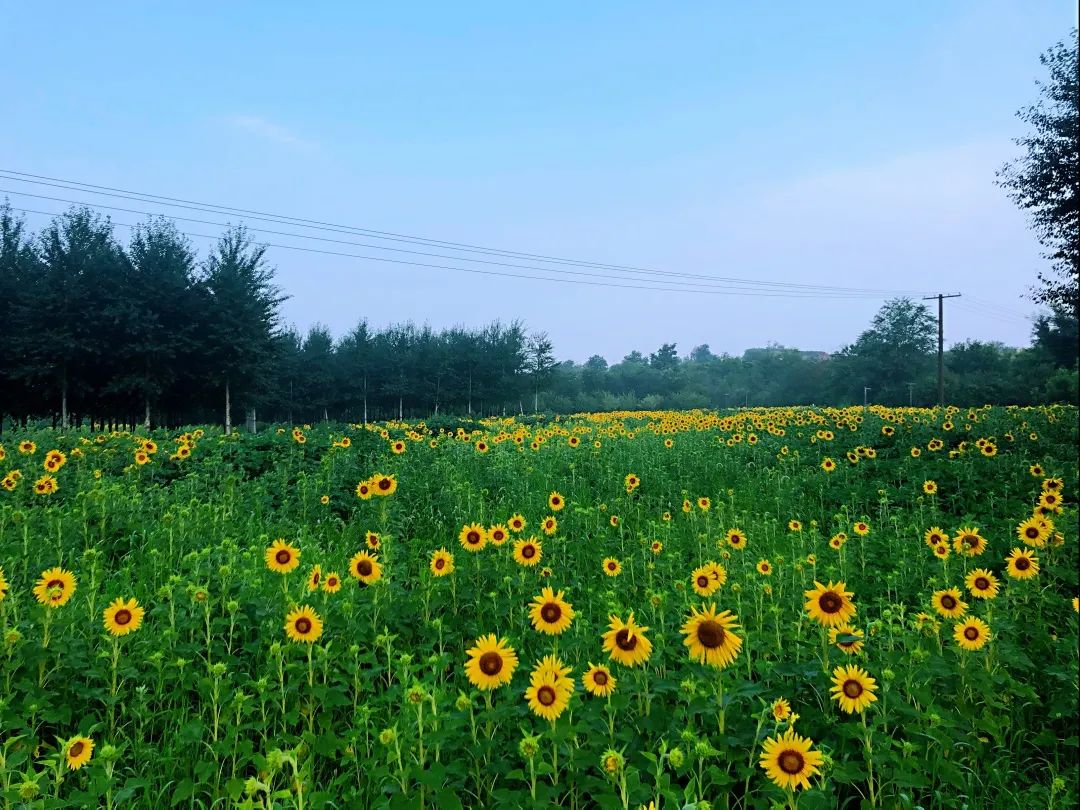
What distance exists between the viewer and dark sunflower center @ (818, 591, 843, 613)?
2.43 metres

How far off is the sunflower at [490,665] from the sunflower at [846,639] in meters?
1.23

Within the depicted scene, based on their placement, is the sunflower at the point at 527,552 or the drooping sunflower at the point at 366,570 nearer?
the drooping sunflower at the point at 366,570

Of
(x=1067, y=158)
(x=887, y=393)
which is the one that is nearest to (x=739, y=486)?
(x=1067, y=158)

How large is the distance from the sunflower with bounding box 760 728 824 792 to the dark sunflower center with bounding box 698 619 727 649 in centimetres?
36

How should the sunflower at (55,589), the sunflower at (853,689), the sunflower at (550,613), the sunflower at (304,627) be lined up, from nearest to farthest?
1. the sunflower at (853,689)
2. the sunflower at (550,613)
3. the sunflower at (304,627)
4. the sunflower at (55,589)

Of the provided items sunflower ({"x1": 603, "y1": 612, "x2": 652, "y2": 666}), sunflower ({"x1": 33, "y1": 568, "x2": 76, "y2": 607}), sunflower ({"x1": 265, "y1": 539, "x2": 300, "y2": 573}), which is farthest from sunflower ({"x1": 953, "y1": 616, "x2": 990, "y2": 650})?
sunflower ({"x1": 33, "y1": 568, "x2": 76, "y2": 607})

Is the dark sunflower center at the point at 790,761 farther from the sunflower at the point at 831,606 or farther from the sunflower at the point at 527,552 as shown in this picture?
the sunflower at the point at 527,552

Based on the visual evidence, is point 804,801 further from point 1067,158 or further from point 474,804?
point 1067,158

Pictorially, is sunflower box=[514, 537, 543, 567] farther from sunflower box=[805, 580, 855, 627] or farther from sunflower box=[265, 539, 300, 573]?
sunflower box=[805, 580, 855, 627]

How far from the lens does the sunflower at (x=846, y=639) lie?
7.73 ft

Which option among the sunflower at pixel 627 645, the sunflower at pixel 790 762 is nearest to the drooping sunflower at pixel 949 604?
the sunflower at pixel 790 762

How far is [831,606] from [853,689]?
1.09 feet

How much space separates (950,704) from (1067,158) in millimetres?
14234

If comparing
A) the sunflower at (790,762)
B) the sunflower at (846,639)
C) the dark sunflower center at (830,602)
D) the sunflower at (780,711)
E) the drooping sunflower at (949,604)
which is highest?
the dark sunflower center at (830,602)
